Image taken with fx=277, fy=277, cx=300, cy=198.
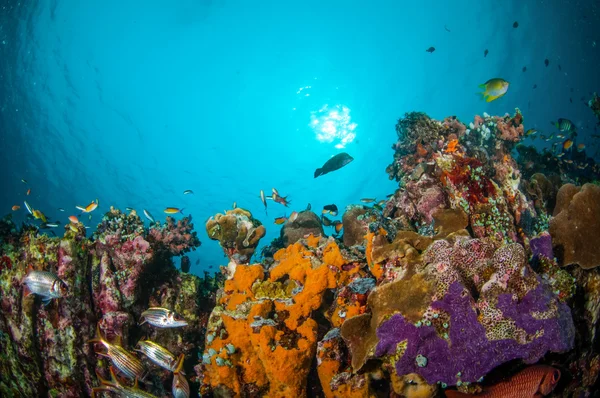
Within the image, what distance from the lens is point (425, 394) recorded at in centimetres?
290

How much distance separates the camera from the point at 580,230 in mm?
3736

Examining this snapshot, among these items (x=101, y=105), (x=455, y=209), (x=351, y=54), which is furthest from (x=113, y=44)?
(x=455, y=209)

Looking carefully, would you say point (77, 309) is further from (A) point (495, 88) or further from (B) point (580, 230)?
(A) point (495, 88)

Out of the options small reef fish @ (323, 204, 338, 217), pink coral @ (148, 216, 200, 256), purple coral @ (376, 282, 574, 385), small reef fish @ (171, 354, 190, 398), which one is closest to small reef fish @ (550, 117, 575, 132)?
small reef fish @ (323, 204, 338, 217)

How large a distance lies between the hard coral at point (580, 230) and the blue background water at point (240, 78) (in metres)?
22.3

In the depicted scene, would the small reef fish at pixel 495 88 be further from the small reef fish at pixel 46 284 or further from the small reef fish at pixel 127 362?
the small reef fish at pixel 46 284

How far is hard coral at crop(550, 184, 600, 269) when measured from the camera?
3.51m

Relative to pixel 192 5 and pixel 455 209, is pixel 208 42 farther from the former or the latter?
pixel 455 209

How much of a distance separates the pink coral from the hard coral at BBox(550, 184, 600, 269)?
6.95 meters

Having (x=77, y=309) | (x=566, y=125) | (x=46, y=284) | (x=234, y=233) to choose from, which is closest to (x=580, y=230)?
(x=234, y=233)

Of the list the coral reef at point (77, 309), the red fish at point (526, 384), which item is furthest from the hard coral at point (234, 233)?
the red fish at point (526, 384)

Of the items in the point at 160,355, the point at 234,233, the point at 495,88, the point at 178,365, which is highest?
the point at 495,88

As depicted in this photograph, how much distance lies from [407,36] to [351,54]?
19.9 feet

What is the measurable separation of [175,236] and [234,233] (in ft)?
4.72
